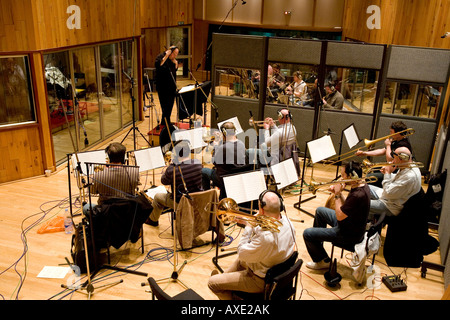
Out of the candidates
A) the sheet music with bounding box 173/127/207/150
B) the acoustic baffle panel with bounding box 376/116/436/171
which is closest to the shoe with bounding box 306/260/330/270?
the sheet music with bounding box 173/127/207/150

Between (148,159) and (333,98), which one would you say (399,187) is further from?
(333,98)

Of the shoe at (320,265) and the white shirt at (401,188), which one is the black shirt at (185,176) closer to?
the shoe at (320,265)

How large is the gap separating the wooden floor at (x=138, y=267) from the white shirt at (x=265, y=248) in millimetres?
1006

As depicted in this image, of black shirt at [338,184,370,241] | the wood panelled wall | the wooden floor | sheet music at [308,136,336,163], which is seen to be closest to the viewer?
black shirt at [338,184,370,241]

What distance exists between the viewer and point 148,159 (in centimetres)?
524

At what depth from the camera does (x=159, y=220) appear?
5871mm

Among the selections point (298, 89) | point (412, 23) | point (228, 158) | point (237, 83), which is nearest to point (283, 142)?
point (228, 158)

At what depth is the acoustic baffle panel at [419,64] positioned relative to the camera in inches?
274

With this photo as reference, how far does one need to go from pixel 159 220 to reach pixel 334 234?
263 cm

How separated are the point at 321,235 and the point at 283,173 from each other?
3.22 ft

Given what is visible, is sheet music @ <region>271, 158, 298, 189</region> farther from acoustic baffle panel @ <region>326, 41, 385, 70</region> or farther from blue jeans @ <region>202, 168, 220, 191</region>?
acoustic baffle panel @ <region>326, 41, 385, 70</region>

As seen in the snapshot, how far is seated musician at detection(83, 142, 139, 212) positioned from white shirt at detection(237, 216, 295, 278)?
1.76m

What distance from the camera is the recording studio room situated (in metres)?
4.35
